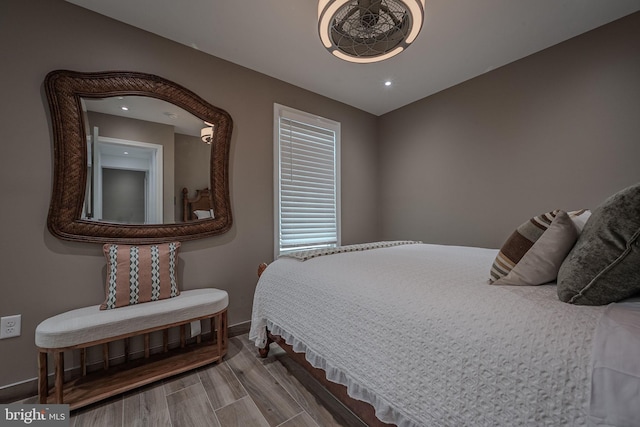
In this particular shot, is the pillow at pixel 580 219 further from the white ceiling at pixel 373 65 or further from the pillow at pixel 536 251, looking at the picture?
the white ceiling at pixel 373 65

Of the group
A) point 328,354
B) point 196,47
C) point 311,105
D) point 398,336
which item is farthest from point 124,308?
point 311,105

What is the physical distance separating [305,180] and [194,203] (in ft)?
4.17

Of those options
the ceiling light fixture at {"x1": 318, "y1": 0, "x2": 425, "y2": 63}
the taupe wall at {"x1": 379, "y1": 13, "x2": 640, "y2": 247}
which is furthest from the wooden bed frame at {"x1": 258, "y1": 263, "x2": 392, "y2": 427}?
the taupe wall at {"x1": 379, "y1": 13, "x2": 640, "y2": 247}

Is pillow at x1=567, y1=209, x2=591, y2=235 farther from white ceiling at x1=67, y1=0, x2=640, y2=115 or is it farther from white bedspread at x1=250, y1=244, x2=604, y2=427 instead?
white ceiling at x1=67, y1=0, x2=640, y2=115

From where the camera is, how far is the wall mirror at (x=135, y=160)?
1709mm

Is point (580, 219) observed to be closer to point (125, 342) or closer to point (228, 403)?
point (228, 403)

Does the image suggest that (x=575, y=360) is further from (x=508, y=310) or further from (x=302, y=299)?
(x=302, y=299)

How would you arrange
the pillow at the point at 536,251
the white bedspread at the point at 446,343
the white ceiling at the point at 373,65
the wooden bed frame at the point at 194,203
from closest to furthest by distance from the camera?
the white bedspread at the point at 446,343 < the pillow at the point at 536,251 < the white ceiling at the point at 373,65 < the wooden bed frame at the point at 194,203

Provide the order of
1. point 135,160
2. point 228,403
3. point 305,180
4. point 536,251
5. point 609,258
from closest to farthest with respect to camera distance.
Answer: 1. point 609,258
2. point 536,251
3. point 228,403
4. point 135,160
5. point 305,180

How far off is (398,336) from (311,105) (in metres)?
2.77

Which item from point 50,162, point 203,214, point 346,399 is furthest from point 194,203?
point 346,399

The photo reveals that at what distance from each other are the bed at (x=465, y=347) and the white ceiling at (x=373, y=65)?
186 cm

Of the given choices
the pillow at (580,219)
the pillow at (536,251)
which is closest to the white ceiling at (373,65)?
the pillow at (580,219)

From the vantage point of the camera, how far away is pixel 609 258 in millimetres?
771
